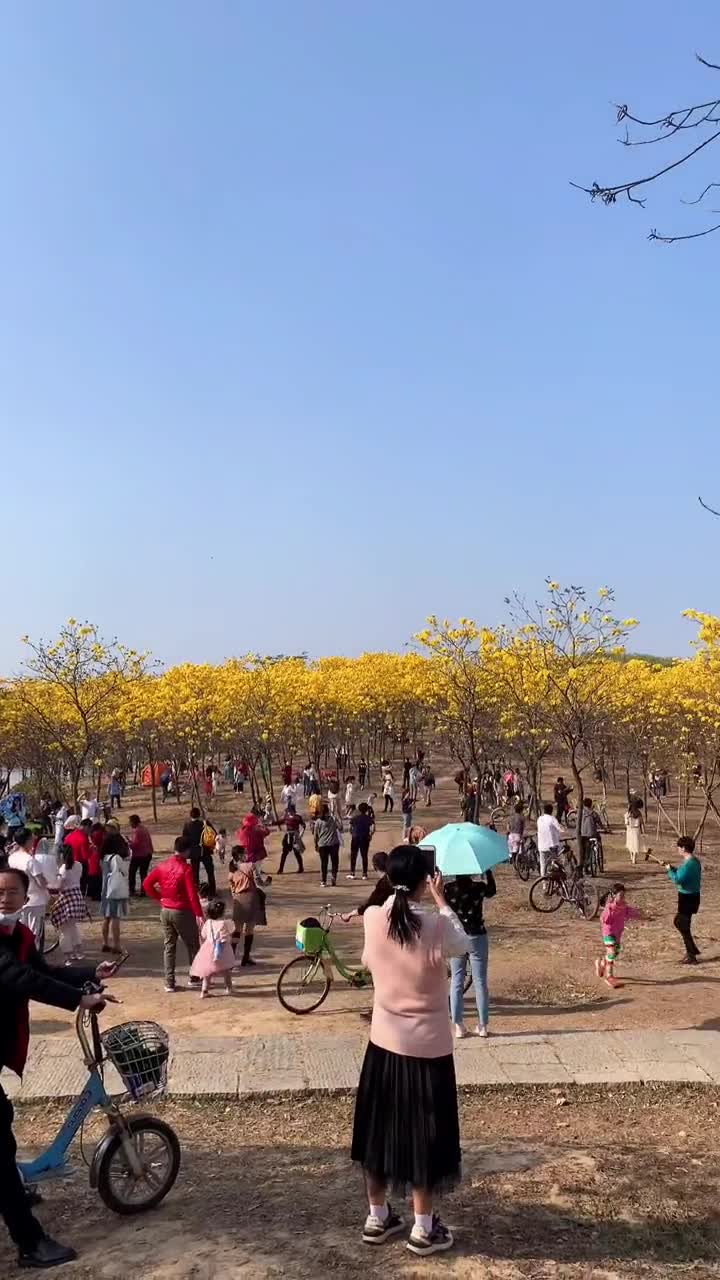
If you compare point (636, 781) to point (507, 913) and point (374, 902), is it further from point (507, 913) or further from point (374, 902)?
point (374, 902)

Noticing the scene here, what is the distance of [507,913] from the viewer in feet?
45.0

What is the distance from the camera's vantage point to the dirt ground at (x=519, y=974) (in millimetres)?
8305

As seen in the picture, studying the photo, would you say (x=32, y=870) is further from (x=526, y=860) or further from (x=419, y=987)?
(x=526, y=860)

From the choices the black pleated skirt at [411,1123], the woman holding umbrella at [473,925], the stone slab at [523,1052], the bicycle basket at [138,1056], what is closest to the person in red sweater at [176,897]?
the woman holding umbrella at [473,925]

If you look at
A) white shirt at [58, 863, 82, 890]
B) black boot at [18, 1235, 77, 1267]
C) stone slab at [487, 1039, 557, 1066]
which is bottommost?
stone slab at [487, 1039, 557, 1066]

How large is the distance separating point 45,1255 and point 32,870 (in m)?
5.92

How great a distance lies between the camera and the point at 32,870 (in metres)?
9.38

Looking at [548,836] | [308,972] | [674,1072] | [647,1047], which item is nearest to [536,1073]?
[674,1072]

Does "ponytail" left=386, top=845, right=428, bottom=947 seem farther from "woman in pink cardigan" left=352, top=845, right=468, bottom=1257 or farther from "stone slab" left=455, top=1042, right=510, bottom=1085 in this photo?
"stone slab" left=455, top=1042, right=510, bottom=1085

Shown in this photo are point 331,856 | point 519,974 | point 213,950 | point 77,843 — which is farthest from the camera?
point 331,856

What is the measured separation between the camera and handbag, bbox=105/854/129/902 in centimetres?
1068

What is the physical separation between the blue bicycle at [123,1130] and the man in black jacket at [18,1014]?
0.92ft

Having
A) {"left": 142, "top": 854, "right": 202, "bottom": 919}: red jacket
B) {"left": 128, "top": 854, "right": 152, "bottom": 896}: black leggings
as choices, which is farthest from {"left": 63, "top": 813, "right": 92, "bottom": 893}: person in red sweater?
{"left": 142, "top": 854, "right": 202, "bottom": 919}: red jacket

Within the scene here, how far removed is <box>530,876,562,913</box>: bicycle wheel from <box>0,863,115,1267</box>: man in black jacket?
10.7 m
